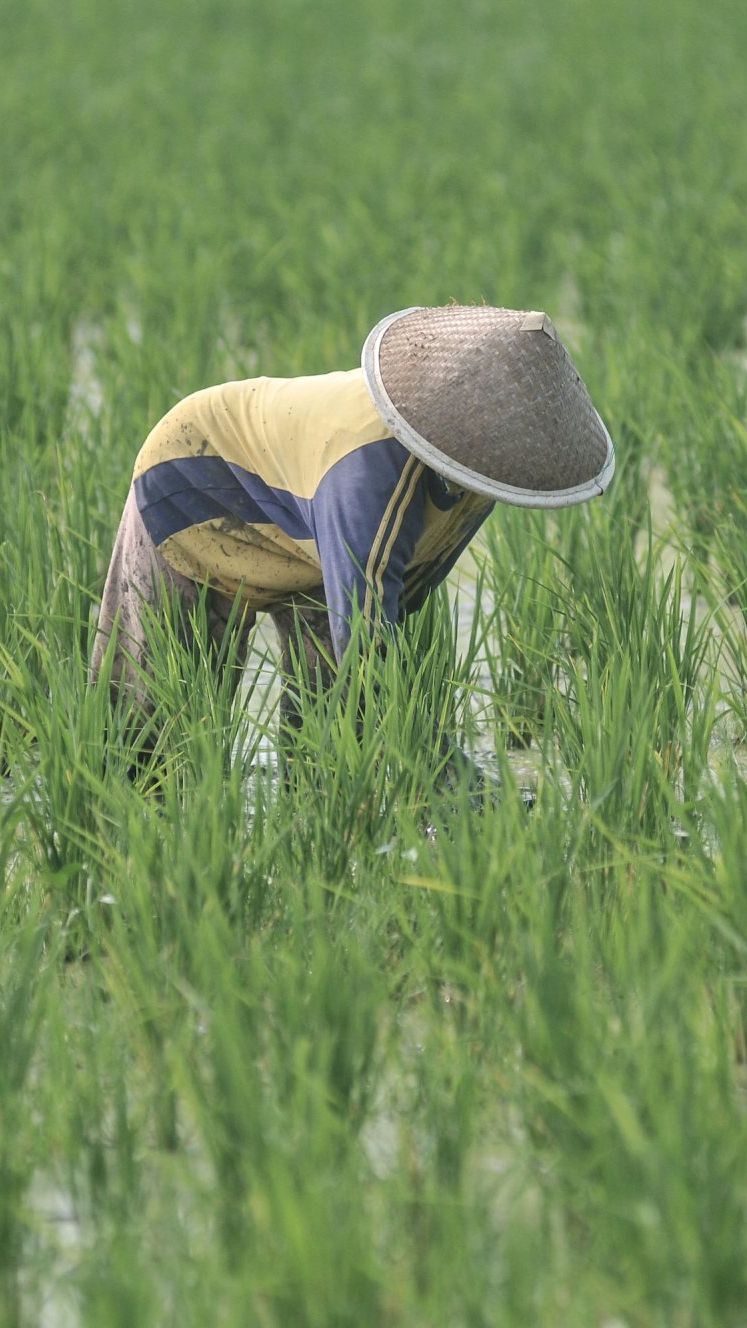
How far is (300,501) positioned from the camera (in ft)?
6.57

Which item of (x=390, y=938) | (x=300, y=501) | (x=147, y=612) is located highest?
(x=300, y=501)

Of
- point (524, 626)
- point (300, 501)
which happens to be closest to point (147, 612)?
point (300, 501)

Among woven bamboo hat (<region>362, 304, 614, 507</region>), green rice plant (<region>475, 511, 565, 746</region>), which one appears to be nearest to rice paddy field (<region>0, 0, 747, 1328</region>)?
green rice plant (<region>475, 511, 565, 746</region>)

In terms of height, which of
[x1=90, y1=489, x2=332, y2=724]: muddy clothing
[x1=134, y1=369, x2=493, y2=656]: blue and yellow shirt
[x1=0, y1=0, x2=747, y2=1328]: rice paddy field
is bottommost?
[x1=0, y1=0, x2=747, y2=1328]: rice paddy field

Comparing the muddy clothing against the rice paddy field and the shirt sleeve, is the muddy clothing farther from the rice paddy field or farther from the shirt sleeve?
the shirt sleeve

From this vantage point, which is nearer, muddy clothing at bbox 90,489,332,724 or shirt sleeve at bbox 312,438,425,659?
shirt sleeve at bbox 312,438,425,659

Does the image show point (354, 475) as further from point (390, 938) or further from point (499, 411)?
point (390, 938)

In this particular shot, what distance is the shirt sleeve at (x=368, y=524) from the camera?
187 cm

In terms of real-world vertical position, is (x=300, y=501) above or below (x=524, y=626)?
above

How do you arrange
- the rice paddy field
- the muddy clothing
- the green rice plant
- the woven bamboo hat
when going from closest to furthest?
the rice paddy field
the woven bamboo hat
the muddy clothing
the green rice plant

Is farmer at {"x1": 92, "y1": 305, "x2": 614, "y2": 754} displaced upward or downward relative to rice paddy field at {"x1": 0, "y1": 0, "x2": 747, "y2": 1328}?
upward

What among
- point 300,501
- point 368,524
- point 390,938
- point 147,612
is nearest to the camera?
point 390,938

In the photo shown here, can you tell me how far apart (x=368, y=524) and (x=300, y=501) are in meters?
0.16

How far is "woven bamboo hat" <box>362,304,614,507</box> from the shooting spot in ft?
5.85
